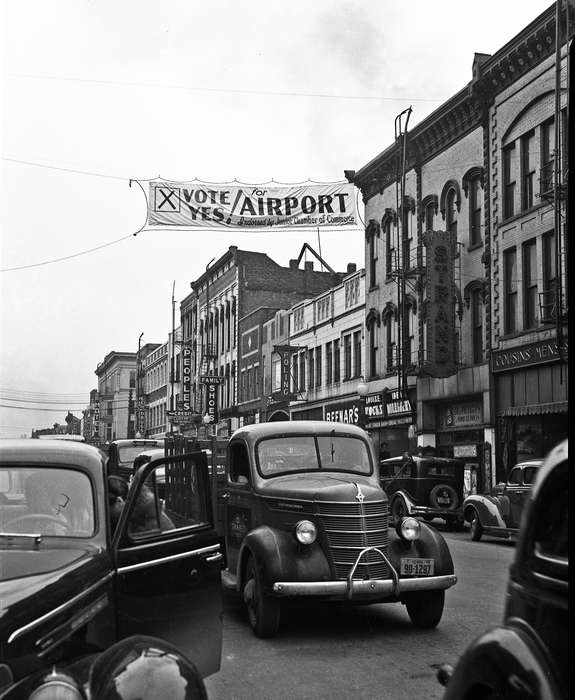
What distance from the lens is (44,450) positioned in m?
4.33

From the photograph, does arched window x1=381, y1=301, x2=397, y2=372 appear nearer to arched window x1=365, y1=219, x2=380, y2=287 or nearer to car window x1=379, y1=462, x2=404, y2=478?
arched window x1=365, y1=219, x2=380, y2=287

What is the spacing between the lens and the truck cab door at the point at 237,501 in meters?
8.80

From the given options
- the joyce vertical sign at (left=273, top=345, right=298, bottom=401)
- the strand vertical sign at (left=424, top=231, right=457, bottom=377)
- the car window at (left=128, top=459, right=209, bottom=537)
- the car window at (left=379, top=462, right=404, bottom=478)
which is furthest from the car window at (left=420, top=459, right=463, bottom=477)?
the joyce vertical sign at (left=273, top=345, right=298, bottom=401)

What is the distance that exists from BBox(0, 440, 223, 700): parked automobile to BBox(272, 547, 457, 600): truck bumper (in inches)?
89.6

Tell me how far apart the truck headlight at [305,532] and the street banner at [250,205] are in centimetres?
307

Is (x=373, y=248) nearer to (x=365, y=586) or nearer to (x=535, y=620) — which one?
(x=365, y=586)

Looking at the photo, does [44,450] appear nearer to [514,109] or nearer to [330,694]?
[330,694]

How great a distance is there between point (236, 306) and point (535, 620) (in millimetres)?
51947

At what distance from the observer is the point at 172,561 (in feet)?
15.1

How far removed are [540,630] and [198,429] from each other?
192 ft

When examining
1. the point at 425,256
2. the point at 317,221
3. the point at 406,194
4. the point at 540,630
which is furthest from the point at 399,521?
the point at 406,194

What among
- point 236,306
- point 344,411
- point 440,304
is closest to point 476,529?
point 440,304

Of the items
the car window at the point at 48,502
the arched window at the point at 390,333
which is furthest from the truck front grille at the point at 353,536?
the arched window at the point at 390,333

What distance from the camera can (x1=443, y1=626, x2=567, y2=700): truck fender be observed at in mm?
2078
